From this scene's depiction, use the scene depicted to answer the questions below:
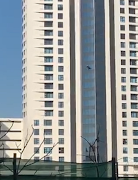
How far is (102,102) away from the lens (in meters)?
61.0

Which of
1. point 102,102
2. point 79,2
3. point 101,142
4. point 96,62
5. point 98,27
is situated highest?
point 79,2

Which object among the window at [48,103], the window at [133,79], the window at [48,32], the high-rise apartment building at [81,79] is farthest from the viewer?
the window at [48,32]

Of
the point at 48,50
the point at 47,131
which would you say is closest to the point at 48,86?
the point at 48,50

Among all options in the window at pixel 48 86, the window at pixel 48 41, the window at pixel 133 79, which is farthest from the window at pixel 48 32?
the window at pixel 133 79

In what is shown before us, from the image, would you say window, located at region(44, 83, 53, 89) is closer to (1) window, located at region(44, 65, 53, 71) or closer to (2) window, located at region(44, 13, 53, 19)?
(1) window, located at region(44, 65, 53, 71)

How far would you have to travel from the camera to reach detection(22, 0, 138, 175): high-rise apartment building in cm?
5966

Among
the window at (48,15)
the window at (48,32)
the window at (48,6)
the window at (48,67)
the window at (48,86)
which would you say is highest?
the window at (48,6)

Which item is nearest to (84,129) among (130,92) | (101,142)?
(101,142)

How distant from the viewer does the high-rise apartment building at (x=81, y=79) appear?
59.7 meters

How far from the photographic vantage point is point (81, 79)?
61.8 meters

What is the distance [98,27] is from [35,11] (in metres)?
9.12

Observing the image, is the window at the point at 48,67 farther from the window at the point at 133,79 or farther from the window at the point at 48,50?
the window at the point at 133,79

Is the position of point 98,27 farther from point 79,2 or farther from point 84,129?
point 84,129

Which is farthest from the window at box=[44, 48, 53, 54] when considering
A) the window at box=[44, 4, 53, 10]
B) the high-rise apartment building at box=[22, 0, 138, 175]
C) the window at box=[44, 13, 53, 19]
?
the window at box=[44, 4, 53, 10]
